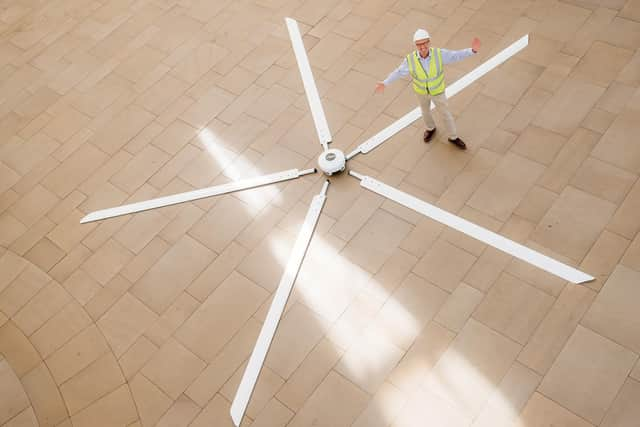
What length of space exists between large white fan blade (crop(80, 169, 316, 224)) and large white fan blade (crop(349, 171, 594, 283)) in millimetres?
623

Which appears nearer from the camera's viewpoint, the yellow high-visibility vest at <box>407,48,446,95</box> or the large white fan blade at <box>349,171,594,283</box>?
the large white fan blade at <box>349,171,594,283</box>

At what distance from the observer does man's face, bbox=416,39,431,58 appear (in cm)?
403

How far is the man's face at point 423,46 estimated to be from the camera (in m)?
4.03

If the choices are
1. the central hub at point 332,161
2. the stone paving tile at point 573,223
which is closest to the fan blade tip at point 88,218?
the central hub at point 332,161

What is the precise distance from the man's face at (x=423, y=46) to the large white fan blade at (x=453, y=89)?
0.92 metres

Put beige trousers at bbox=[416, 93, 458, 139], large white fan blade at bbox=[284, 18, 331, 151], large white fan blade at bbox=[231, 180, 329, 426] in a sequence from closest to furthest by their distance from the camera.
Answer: large white fan blade at bbox=[231, 180, 329, 426] → beige trousers at bbox=[416, 93, 458, 139] → large white fan blade at bbox=[284, 18, 331, 151]

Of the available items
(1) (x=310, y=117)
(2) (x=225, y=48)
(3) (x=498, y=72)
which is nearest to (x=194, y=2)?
(2) (x=225, y=48)

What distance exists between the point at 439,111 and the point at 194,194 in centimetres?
Result: 231

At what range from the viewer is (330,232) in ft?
15.0

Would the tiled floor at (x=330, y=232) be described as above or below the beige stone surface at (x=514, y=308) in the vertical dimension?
above

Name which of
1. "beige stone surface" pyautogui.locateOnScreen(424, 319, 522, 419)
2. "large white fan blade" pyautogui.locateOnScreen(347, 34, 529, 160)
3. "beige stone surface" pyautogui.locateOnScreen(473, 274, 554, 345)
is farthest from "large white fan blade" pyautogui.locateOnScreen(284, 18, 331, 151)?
"beige stone surface" pyautogui.locateOnScreen(424, 319, 522, 419)

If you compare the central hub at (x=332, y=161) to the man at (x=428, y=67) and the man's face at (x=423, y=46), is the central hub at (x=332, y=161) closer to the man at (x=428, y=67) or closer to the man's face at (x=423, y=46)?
the man at (x=428, y=67)

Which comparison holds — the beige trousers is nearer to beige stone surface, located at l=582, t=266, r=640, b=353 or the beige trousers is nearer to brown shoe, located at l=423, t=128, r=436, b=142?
brown shoe, located at l=423, t=128, r=436, b=142

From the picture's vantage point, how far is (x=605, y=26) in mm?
5270
